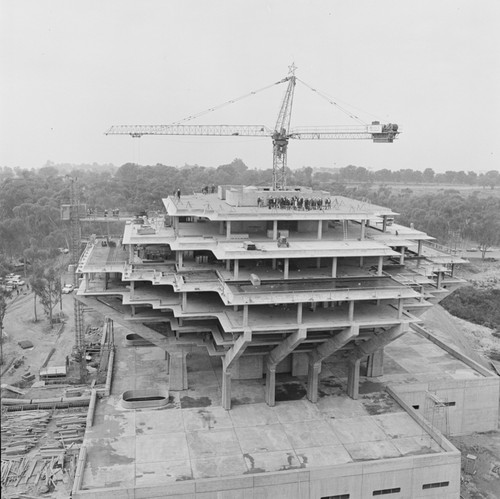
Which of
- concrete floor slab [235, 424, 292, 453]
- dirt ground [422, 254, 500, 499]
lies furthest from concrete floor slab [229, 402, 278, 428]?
dirt ground [422, 254, 500, 499]

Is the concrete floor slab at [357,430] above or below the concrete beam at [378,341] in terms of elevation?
below

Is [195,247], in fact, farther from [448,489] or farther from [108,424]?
[448,489]

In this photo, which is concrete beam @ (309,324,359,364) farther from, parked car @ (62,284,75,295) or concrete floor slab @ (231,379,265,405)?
parked car @ (62,284,75,295)

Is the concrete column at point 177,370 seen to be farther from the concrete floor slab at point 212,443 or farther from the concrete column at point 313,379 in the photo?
the concrete column at point 313,379

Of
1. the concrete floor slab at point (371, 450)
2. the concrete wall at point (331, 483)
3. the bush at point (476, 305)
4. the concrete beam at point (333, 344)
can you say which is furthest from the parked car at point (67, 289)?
the concrete floor slab at point (371, 450)

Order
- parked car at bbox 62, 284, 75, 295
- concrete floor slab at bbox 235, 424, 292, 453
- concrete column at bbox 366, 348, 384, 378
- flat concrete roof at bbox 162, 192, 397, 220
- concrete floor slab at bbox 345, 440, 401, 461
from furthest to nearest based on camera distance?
1. parked car at bbox 62, 284, 75, 295
2. concrete column at bbox 366, 348, 384, 378
3. flat concrete roof at bbox 162, 192, 397, 220
4. concrete floor slab at bbox 235, 424, 292, 453
5. concrete floor slab at bbox 345, 440, 401, 461
